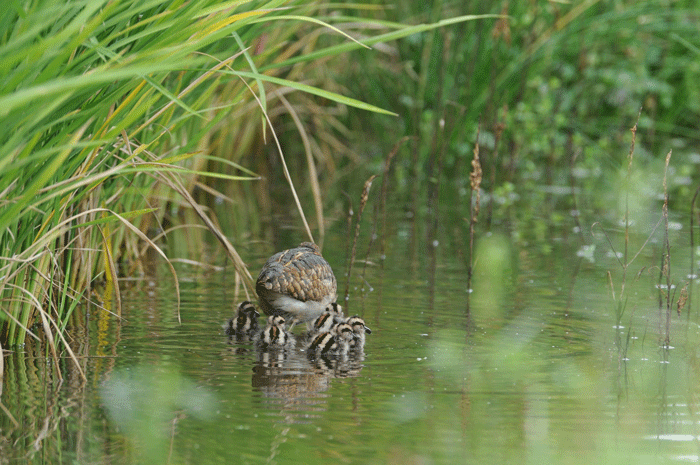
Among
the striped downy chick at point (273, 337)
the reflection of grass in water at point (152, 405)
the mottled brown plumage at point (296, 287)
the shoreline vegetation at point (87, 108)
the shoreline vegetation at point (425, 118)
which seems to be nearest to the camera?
the shoreline vegetation at point (87, 108)

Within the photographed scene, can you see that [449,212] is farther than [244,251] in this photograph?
Yes

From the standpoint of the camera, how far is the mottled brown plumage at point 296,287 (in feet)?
14.3

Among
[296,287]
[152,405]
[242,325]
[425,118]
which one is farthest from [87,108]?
[425,118]

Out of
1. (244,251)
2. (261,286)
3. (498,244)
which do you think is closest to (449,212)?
(498,244)

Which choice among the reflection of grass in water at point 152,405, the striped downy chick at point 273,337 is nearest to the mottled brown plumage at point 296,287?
the striped downy chick at point 273,337

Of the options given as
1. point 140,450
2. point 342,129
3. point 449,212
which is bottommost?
point 140,450

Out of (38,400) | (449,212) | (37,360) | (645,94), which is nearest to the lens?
(38,400)

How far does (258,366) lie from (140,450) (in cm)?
96

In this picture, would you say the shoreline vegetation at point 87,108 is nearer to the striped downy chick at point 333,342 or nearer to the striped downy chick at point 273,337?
the striped downy chick at point 273,337

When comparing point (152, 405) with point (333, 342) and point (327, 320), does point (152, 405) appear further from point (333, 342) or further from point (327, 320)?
point (327, 320)

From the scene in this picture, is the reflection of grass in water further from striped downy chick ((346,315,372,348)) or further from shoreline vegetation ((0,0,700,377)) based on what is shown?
striped downy chick ((346,315,372,348))

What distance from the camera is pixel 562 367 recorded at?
376cm

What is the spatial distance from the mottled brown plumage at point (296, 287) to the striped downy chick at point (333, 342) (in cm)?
42

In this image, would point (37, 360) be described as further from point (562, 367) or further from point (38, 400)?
point (562, 367)
